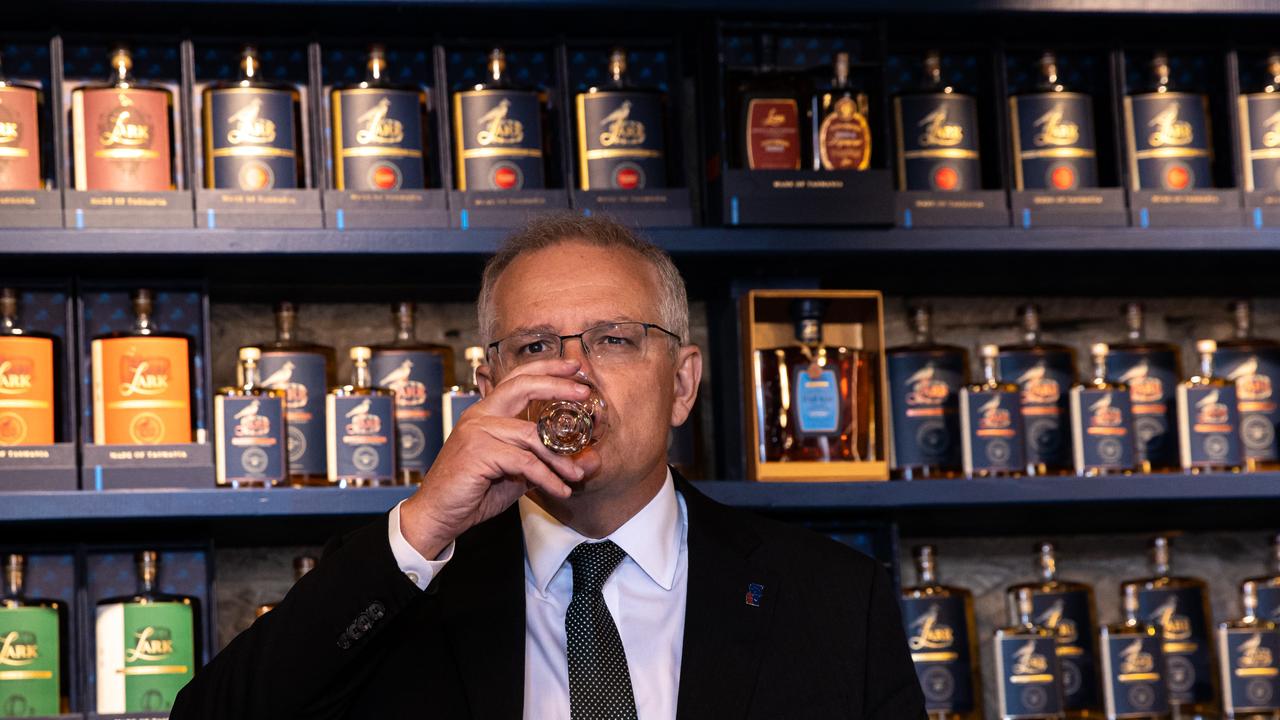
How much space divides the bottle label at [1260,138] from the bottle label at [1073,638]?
0.73 meters

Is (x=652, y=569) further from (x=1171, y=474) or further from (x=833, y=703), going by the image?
(x=1171, y=474)

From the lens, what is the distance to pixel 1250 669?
2.53 meters

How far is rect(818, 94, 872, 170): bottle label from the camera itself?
2455 mm

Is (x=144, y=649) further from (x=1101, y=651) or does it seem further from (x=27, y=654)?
(x=1101, y=651)

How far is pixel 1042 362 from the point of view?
8.54 ft

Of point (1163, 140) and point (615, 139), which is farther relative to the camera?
point (1163, 140)

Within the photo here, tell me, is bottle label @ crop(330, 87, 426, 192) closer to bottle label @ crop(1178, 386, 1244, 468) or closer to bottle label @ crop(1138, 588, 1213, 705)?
bottle label @ crop(1178, 386, 1244, 468)

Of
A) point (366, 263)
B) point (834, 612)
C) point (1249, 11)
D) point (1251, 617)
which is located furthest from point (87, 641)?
point (1249, 11)

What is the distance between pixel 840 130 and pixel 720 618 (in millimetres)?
996

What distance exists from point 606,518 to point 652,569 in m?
0.08

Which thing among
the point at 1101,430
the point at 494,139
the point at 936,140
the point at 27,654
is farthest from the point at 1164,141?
the point at 27,654

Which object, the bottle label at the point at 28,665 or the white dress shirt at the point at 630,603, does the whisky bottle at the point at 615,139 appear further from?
the bottle label at the point at 28,665

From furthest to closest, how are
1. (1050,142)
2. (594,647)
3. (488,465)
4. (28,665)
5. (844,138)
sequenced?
(1050,142) → (844,138) → (28,665) → (594,647) → (488,465)

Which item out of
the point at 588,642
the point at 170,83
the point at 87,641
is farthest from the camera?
the point at 170,83
